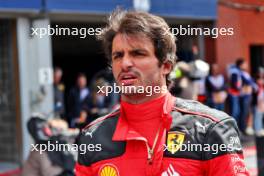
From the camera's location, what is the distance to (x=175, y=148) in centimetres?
209

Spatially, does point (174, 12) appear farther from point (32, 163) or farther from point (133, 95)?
point (133, 95)

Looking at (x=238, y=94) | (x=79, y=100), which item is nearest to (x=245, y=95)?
(x=238, y=94)

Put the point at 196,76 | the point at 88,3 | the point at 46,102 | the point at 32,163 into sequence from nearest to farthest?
the point at 32,163 < the point at 196,76 < the point at 46,102 < the point at 88,3

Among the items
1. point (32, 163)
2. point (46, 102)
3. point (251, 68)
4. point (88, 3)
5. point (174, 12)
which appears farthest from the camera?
point (251, 68)

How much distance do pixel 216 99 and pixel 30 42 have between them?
4.48 metres

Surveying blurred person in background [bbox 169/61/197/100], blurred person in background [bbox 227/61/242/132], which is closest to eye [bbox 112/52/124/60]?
blurred person in background [bbox 169/61/197/100]

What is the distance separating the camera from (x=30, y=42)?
865 cm

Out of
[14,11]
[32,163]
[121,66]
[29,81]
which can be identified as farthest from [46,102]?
[121,66]

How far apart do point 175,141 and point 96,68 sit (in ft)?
45.7

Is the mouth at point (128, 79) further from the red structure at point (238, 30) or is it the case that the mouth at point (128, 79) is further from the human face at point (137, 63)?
the red structure at point (238, 30)

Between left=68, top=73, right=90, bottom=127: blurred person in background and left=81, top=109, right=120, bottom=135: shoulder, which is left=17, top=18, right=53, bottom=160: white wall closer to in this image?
left=68, top=73, right=90, bottom=127: blurred person in background

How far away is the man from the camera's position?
6.77 ft

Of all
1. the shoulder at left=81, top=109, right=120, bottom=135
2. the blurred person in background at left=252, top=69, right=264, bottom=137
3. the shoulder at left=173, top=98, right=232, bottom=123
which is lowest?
the blurred person in background at left=252, top=69, right=264, bottom=137

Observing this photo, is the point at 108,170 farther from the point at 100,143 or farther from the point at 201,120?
the point at 201,120
